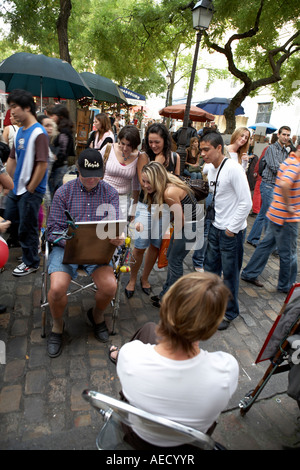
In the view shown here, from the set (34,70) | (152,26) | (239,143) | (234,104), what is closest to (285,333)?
(239,143)

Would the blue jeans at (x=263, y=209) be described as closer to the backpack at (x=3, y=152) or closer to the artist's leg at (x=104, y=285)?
the artist's leg at (x=104, y=285)

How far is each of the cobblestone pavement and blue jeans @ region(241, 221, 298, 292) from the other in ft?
2.04

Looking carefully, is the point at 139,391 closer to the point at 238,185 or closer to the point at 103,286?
the point at 103,286

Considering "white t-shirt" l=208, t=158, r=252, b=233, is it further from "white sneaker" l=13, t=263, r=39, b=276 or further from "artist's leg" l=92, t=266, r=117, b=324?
"white sneaker" l=13, t=263, r=39, b=276

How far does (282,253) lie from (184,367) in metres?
2.92

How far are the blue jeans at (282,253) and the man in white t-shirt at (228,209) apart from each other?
848 mm

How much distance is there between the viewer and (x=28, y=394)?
2074 millimetres

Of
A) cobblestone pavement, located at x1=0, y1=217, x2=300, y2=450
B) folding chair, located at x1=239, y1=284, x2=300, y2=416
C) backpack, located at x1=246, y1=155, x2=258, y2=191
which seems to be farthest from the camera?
backpack, located at x1=246, y1=155, x2=258, y2=191

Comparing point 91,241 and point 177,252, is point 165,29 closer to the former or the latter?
point 177,252

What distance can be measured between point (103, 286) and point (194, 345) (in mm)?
1428

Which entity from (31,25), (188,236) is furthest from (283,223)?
(31,25)

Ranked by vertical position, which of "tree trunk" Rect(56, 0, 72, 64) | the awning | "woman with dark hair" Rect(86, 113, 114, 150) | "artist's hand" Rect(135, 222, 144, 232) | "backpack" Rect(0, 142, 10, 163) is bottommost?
"artist's hand" Rect(135, 222, 144, 232)

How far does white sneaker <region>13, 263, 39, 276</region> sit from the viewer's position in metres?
3.50

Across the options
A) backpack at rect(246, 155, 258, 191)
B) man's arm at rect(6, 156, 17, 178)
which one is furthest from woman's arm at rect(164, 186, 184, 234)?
backpack at rect(246, 155, 258, 191)
